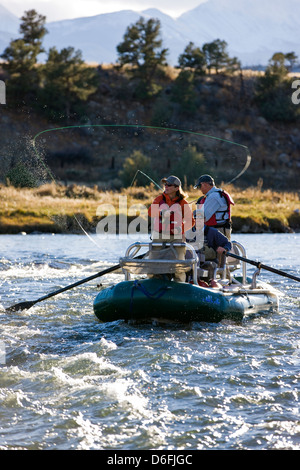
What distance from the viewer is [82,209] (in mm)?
28359

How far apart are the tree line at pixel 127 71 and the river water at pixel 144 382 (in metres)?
40.6

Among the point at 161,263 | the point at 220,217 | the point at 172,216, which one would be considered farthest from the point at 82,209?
the point at 161,263

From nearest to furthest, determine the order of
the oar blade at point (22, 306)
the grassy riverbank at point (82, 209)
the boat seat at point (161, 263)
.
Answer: the boat seat at point (161, 263) → the oar blade at point (22, 306) → the grassy riverbank at point (82, 209)

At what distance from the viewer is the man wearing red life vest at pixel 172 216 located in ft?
31.8

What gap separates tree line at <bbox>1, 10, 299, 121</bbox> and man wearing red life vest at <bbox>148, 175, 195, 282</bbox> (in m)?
40.5

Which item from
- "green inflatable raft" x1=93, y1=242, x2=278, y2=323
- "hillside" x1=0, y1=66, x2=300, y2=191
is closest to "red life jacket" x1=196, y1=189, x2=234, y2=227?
"green inflatable raft" x1=93, y1=242, x2=278, y2=323

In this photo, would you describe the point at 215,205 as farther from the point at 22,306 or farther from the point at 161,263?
the point at 22,306

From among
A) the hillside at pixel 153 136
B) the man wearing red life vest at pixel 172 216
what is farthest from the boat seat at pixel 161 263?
the hillside at pixel 153 136

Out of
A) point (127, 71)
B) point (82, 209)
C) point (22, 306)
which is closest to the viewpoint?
point (22, 306)

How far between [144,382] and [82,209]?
21.2m

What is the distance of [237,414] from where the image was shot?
6.46 meters

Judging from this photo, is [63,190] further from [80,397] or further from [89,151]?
[80,397]

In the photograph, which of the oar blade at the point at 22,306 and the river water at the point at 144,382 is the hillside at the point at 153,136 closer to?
the oar blade at the point at 22,306
